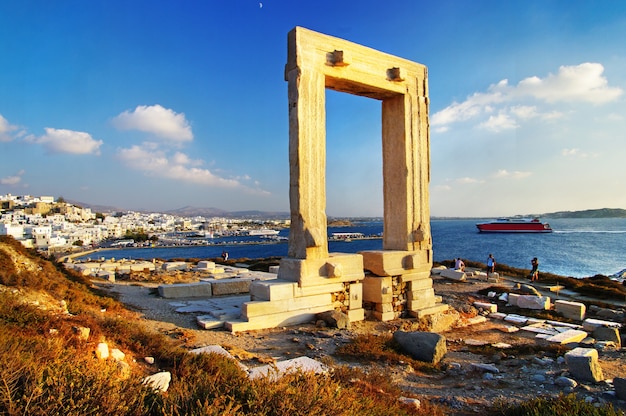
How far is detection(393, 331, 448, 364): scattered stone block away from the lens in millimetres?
6988

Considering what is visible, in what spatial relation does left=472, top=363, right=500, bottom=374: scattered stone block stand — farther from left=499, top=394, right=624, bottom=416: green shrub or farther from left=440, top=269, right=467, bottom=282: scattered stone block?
left=440, top=269, right=467, bottom=282: scattered stone block

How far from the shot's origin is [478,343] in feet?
29.3

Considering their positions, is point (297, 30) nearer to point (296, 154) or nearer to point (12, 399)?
point (296, 154)

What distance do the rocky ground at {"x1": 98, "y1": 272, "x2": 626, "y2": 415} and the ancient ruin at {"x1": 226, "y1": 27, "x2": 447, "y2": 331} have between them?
582 millimetres

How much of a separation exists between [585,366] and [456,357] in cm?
221

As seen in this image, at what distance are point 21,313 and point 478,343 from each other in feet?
27.0

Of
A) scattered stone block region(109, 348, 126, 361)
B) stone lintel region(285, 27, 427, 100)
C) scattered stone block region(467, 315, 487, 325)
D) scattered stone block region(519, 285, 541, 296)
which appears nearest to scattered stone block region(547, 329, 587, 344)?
scattered stone block region(467, 315, 487, 325)

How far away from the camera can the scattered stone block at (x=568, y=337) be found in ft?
30.1

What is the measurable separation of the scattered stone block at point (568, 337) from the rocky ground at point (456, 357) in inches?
18.8

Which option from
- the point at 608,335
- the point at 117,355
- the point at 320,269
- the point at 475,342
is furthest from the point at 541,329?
the point at 117,355

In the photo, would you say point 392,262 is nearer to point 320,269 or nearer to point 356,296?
point 356,296

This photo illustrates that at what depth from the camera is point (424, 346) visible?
7.09 meters

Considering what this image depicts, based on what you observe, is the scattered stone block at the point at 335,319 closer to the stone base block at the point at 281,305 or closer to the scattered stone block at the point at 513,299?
the stone base block at the point at 281,305

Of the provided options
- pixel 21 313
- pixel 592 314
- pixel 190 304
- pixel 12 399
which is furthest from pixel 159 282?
pixel 592 314
